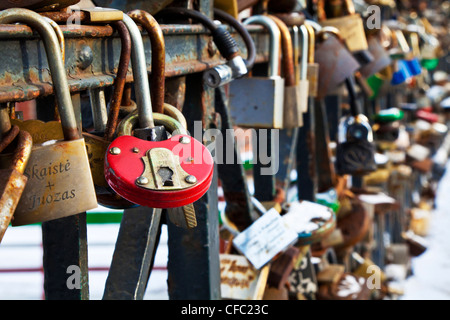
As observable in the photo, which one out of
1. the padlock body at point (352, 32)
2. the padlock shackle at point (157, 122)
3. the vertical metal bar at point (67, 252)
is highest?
the padlock shackle at point (157, 122)

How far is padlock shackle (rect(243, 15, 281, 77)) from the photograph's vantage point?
58.5 inches

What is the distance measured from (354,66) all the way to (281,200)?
1.39 ft

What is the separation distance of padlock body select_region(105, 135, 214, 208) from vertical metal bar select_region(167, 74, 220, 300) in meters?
0.39

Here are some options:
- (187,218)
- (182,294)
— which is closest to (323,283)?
(182,294)

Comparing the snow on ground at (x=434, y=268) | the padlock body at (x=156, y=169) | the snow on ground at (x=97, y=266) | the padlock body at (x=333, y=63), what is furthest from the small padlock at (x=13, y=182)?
the snow on ground at (x=97, y=266)

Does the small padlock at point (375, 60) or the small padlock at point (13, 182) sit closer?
the small padlock at point (13, 182)

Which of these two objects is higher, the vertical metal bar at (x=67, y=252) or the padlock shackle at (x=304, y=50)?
the padlock shackle at (x=304, y=50)

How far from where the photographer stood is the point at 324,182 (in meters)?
2.32

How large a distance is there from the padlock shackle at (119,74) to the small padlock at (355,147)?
1.50 metres

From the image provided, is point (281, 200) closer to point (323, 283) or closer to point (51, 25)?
point (323, 283)

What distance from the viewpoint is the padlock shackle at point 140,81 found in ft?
2.49

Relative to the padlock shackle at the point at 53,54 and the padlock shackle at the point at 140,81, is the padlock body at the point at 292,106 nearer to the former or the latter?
the padlock shackle at the point at 140,81

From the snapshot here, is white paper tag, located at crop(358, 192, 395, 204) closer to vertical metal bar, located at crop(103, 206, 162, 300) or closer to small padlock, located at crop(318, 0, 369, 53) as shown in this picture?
small padlock, located at crop(318, 0, 369, 53)

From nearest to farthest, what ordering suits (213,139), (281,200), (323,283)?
(213,139) < (281,200) < (323,283)
